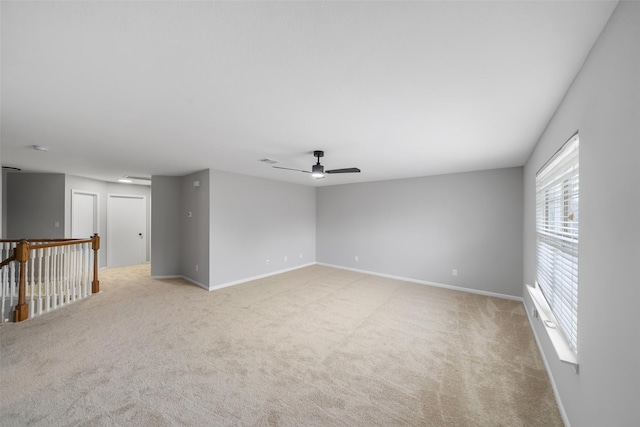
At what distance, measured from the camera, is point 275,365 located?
238 cm

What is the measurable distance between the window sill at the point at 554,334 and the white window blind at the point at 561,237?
41 millimetres

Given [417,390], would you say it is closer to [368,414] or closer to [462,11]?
[368,414]

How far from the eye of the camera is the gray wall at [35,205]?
5.35 m

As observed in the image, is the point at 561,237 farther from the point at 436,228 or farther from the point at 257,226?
the point at 257,226

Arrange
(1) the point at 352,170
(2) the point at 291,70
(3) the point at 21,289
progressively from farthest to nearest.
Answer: (1) the point at 352,170
(3) the point at 21,289
(2) the point at 291,70

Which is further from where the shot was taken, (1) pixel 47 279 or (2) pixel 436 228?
(2) pixel 436 228

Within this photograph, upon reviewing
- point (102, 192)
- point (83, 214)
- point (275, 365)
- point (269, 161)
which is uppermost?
point (269, 161)

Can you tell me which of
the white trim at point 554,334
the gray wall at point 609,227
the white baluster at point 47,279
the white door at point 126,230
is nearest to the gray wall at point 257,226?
the white baluster at point 47,279

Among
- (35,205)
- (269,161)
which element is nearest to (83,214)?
(35,205)

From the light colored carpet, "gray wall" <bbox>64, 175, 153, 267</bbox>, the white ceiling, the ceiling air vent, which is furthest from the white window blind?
"gray wall" <bbox>64, 175, 153, 267</bbox>

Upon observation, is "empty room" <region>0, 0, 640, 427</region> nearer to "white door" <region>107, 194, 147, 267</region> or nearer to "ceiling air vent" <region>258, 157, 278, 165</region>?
"ceiling air vent" <region>258, 157, 278, 165</region>

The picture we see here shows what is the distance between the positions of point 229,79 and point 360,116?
1118 mm

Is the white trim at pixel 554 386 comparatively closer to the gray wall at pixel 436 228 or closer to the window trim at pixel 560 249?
the window trim at pixel 560 249

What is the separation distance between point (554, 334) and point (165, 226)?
22.2ft
